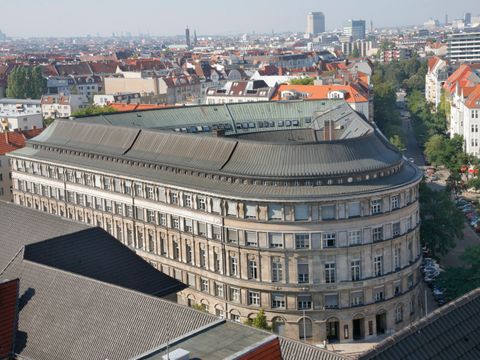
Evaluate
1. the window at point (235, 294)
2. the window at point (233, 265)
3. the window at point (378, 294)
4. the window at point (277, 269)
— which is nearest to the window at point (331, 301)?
the window at point (378, 294)

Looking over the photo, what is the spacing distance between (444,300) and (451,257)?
1733 centimetres

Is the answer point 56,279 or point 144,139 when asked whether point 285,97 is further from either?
point 56,279

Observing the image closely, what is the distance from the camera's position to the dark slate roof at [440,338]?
108ft

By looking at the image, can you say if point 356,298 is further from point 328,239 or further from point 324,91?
point 324,91

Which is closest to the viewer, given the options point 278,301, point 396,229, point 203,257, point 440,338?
point 440,338

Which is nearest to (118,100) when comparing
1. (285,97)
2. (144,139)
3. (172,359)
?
(285,97)

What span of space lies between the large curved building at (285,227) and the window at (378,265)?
158 millimetres

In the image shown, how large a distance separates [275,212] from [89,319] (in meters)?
28.8

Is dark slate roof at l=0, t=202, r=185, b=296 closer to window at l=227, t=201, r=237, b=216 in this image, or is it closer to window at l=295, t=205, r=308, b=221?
window at l=227, t=201, r=237, b=216

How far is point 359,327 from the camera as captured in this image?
78438 millimetres

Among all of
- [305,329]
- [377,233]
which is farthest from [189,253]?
[377,233]

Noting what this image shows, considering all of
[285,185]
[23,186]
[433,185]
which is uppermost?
[285,185]

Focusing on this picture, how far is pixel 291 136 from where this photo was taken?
116875 mm

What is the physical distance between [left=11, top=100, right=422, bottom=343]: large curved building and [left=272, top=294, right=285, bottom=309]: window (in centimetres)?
14
